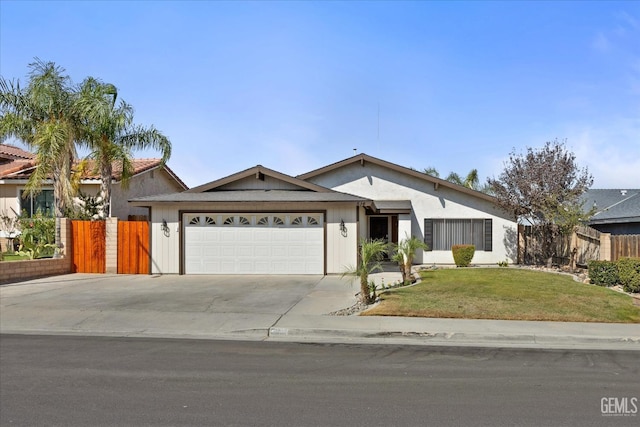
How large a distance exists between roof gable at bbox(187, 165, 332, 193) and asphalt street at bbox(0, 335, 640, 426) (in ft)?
39.3

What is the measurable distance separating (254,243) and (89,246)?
6.05 metres

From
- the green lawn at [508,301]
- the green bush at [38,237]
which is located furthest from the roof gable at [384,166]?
the green bush at [38,237]

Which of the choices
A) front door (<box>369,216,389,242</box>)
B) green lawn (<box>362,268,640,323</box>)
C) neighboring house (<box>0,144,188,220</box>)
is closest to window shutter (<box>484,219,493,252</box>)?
front door (<box>369,216,389,242</box>)

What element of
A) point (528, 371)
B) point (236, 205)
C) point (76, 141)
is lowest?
point (528, 371)

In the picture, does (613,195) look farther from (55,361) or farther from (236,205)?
(55,361)

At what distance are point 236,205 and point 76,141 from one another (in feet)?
20.5

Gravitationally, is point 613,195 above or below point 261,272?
above

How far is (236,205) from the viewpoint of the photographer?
1909 centimetres

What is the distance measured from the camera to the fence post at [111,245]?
1938cm

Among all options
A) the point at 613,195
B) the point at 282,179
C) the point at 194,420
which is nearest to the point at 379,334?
the point at 194,420

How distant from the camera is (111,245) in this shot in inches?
763

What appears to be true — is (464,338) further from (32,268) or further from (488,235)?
(32,268)

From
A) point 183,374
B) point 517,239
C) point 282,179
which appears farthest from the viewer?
point 517,239

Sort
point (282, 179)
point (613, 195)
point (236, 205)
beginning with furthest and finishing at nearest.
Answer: point (613, 195), point (282, 179), point (236, 205)
